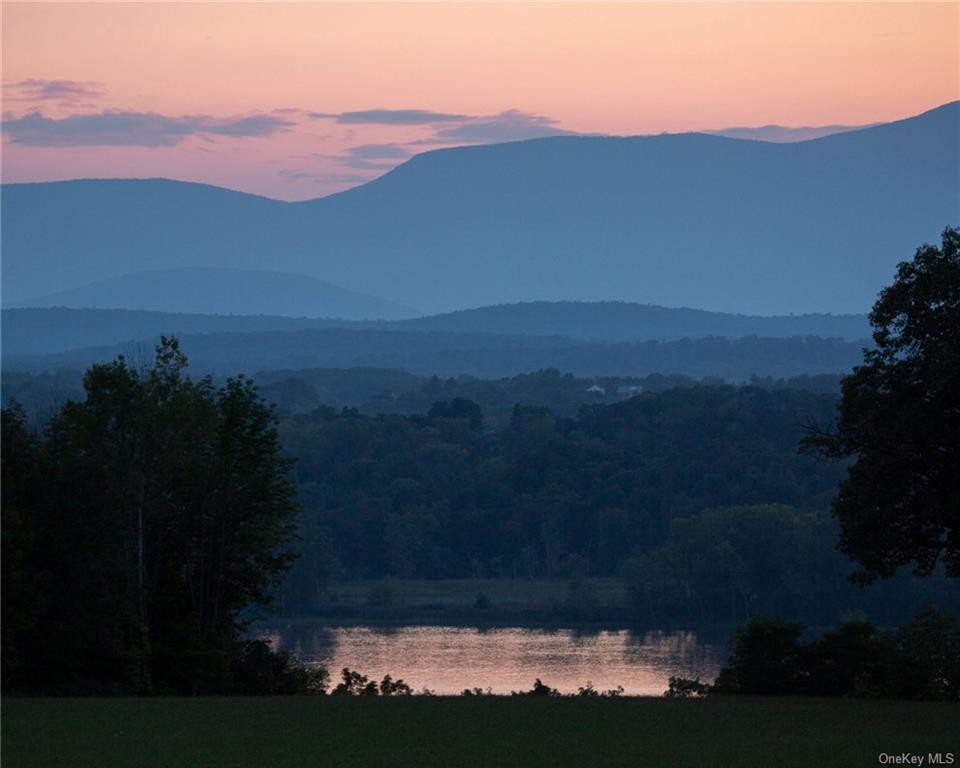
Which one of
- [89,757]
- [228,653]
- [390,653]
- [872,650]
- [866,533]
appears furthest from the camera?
[390,653]

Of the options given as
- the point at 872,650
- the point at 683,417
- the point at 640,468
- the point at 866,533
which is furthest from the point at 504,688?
the point at 683,417

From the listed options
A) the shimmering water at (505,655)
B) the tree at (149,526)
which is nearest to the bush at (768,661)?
the tree at (149,526)

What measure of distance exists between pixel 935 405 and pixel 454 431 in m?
99.3

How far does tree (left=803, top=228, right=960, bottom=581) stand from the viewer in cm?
2438

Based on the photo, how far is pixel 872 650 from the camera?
31016 millimetres

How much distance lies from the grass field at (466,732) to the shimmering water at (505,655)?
19.4 meters

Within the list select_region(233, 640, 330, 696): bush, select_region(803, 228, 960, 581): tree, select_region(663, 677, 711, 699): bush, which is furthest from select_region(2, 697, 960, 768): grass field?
select_region(233, 640, 330, 696): bush

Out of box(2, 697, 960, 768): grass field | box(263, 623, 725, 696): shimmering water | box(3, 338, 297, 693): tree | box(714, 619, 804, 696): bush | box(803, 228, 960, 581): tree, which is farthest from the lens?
box(263, 623, 725, 696): shimmering water

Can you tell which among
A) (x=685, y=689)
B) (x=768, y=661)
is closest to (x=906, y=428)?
(x=768, y=661)

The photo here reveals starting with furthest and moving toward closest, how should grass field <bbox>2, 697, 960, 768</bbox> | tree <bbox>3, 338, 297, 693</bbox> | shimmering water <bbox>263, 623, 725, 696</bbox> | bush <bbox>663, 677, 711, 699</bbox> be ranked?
shimmering water <bbox>263, 623, 725, 696</bbox>, bush <bbox>663, 677, 711, 699</bbox>, tree <bbox>3, 338, 297, 693</bbox>, grass field <bbox>2, 697, 960, 768</bbox>

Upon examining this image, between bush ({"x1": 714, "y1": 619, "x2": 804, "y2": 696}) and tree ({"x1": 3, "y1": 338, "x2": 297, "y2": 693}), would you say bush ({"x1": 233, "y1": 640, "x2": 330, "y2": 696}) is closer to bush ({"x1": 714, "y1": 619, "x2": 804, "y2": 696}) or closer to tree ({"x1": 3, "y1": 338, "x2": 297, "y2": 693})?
tree ({"x1": 3, "y1": 338, "x2": 297, "y2": 693})

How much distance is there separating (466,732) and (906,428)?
8.95 meters

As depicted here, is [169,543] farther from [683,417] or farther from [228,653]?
[683,417]

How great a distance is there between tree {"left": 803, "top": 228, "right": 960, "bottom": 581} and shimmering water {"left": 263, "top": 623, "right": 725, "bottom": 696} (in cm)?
2259
